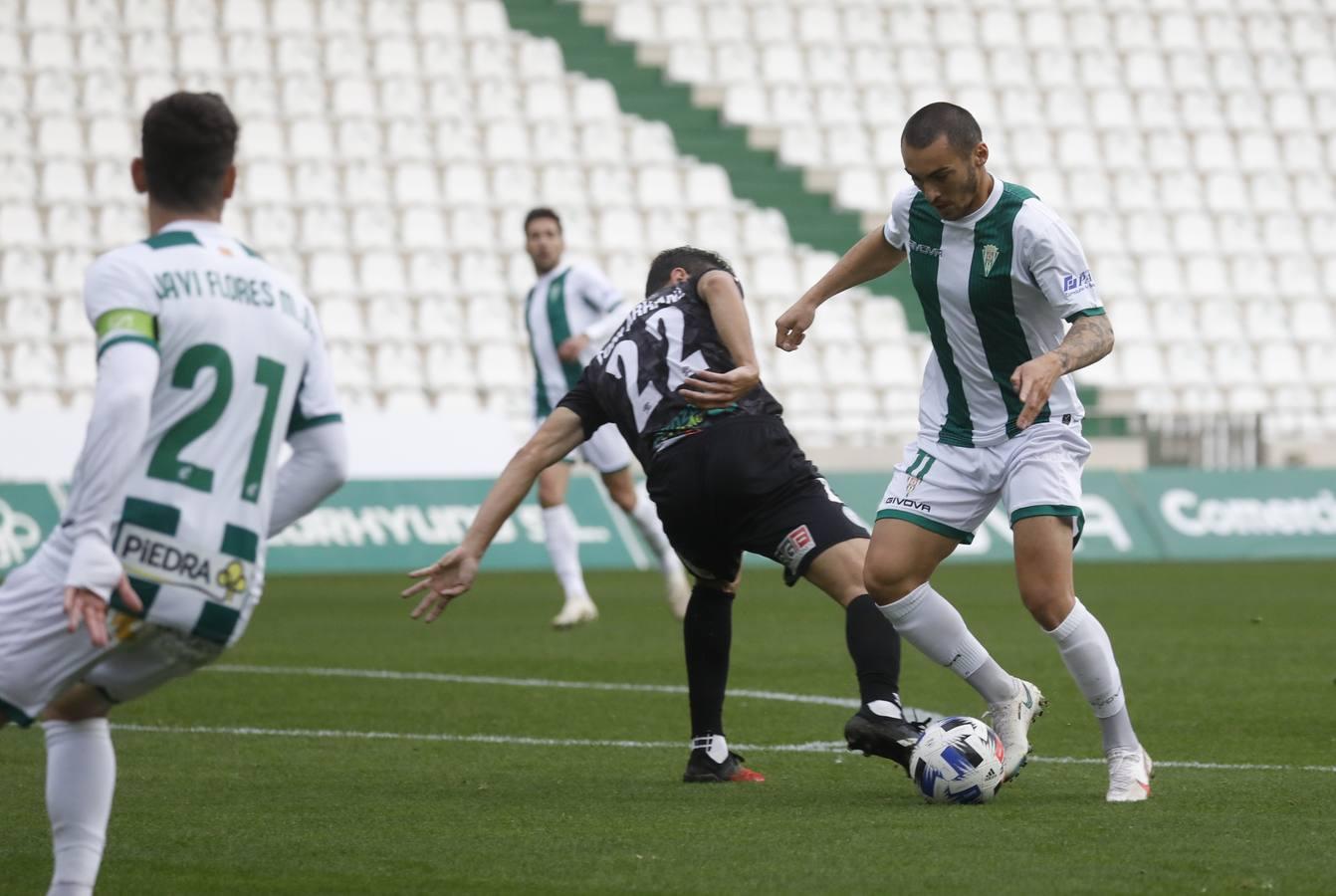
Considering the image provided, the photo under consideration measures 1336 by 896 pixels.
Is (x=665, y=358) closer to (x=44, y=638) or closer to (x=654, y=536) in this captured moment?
(x=44, y=638)

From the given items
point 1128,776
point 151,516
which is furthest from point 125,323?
point 1128,776

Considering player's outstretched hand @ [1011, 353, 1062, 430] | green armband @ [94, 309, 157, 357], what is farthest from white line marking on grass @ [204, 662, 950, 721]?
green armband @ [94, 309, 157, 357]

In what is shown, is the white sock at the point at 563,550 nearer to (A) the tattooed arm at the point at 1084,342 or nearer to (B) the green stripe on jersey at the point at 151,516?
(A) the tattooed arm at the point at 1084,342

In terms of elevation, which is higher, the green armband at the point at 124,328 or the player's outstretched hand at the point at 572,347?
the green armband at the point at 124,328

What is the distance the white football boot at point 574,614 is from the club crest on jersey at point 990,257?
6.95 metres

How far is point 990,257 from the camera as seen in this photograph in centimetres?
583

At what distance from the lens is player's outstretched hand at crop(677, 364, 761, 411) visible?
5.97 metres

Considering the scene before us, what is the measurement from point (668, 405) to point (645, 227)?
61.0 ft

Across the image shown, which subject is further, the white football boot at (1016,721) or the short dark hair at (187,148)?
the white football boot at (1016,721)

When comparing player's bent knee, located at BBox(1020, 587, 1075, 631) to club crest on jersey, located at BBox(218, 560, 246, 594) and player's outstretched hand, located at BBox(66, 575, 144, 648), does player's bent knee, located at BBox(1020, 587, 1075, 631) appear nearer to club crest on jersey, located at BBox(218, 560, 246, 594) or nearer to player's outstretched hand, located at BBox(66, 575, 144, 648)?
club crest on jersey, located at BBox(218, 560, 246, 594)

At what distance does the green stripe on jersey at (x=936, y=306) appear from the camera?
600 centimetres

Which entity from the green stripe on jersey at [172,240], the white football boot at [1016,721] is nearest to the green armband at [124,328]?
the green stripe on jersey at [172,240]

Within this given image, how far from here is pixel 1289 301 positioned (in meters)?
26.8

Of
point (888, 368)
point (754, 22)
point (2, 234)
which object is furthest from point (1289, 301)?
point (2, 234)
